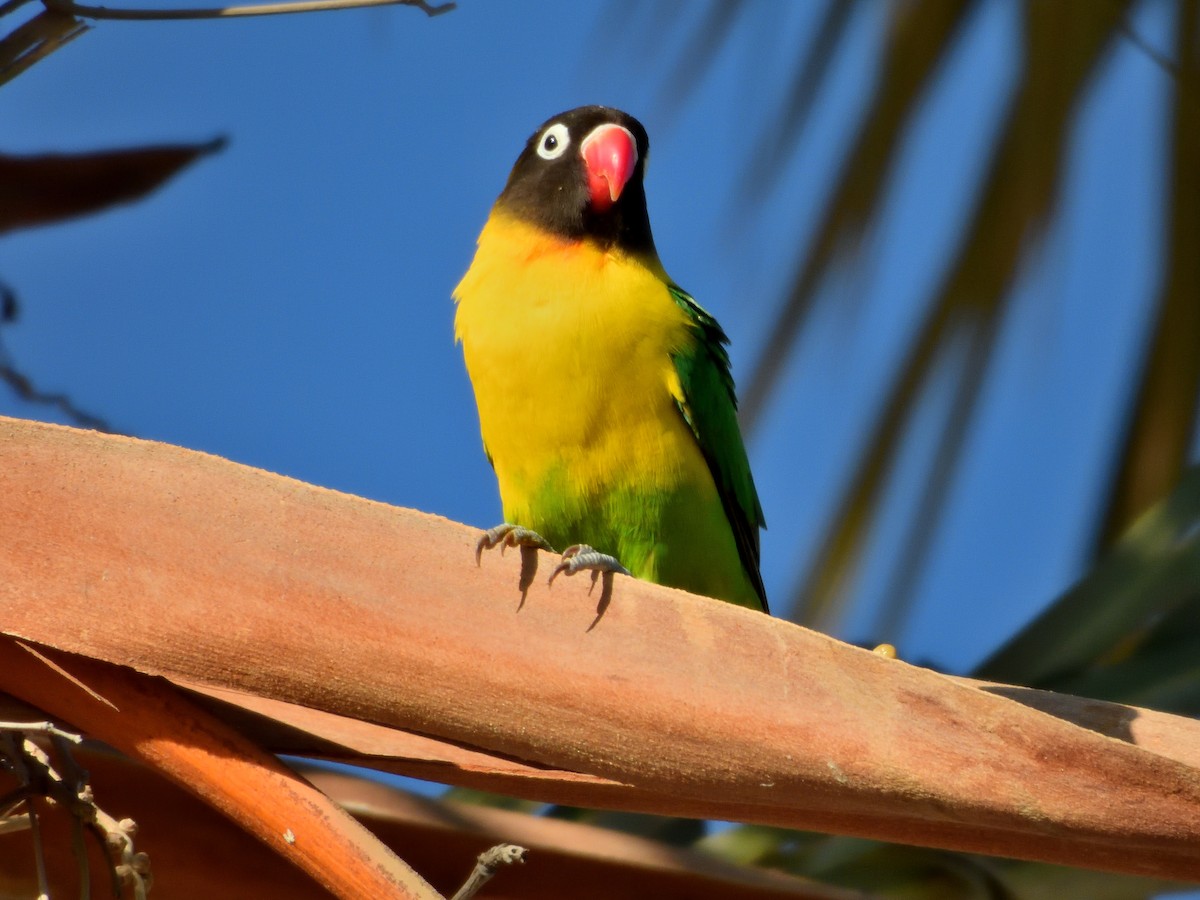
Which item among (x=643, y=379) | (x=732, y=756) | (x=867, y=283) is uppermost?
(x=867, y=283)

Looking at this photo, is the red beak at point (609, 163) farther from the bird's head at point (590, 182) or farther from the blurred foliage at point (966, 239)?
the blurred foliage at point (966, 239)

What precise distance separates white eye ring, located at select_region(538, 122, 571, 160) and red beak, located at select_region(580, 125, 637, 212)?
0.34 feet

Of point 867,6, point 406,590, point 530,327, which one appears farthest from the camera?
point 867,6

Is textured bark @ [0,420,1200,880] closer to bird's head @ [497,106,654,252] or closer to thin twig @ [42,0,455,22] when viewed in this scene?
thin twig @ [42,0,455,22]

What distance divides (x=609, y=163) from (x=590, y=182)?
2.2 inches

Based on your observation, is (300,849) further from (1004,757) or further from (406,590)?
(1004,757)

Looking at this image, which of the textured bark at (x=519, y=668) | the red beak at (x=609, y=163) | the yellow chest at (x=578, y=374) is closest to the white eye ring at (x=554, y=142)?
the red beak at (x=609, y=163)

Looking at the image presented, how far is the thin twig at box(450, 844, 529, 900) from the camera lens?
3.10 ft

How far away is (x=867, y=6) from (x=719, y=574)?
93.0 inches

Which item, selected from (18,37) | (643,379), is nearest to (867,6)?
(643,379)

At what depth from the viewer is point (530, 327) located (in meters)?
Answer: 2.35

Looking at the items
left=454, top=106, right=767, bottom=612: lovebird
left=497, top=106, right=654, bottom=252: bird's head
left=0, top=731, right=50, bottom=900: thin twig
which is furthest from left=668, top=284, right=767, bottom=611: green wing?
left=0, top=731, right=50, bottom=900: thin twig

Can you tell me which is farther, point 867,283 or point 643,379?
point 867,283

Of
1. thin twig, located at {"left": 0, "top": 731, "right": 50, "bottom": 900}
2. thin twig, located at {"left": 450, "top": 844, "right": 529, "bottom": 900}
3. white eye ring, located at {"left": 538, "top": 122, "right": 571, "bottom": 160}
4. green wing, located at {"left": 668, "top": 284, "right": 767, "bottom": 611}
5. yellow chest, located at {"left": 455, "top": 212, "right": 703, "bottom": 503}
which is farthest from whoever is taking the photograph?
white eye ring, located at {"left": 538, "top": 122, "right": 571, "bottom": 160}
